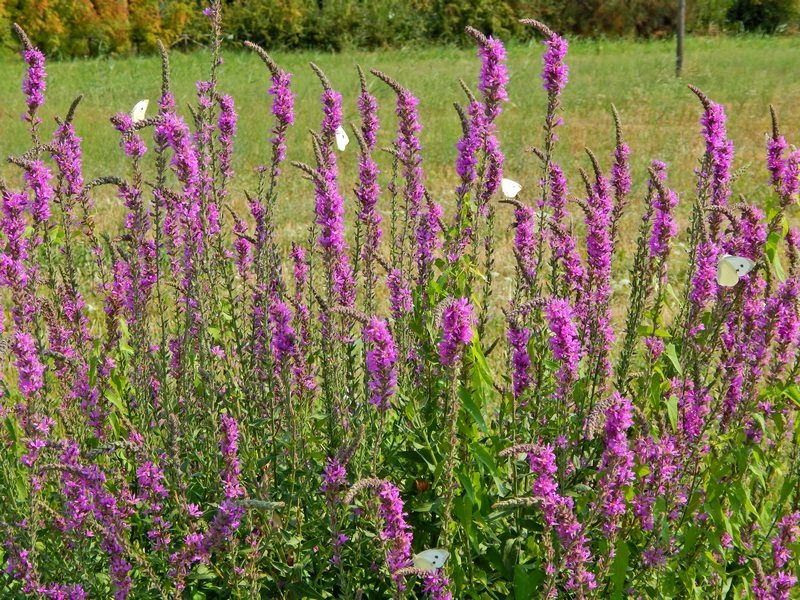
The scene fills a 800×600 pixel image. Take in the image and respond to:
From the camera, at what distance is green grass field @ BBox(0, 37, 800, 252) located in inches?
482

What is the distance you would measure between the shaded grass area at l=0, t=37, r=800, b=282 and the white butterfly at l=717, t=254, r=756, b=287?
4.00 meters

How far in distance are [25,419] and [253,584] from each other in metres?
1.02

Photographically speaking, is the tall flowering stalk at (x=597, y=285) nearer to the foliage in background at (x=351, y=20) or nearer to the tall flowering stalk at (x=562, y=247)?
the tall flowering stalk at (x=562, y=247)

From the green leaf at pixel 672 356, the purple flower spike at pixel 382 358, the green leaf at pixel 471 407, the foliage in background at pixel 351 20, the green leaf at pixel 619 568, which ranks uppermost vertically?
the foliage in background at pixel 351 20

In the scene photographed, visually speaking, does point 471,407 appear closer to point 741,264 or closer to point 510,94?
point 741,264

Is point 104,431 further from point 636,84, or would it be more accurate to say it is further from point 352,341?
point 636,84

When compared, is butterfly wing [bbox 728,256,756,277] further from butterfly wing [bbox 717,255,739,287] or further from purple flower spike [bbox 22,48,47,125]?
purple flower spike [bbox 22,48,47,125]

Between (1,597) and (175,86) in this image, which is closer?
(1,597)

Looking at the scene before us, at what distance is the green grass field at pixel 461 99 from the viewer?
1224cm

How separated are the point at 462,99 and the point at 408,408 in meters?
15.9

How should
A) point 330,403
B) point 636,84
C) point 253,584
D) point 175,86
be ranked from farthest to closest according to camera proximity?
1. point 175,86
2. point 636,84
3. point 330,403
4. point 253,584

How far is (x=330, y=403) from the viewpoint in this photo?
2.94m

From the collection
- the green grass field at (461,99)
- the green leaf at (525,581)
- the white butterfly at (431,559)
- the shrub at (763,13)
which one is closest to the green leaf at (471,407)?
the green leaf at (525,581)

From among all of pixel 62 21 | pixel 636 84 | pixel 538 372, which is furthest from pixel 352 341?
pixel 62 21
